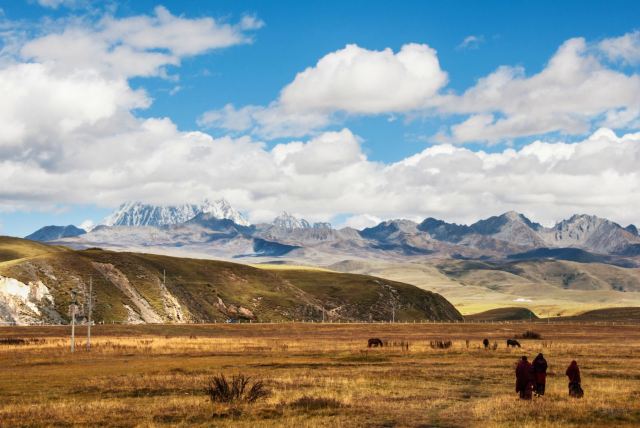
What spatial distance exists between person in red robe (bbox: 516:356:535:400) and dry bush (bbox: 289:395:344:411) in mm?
8588

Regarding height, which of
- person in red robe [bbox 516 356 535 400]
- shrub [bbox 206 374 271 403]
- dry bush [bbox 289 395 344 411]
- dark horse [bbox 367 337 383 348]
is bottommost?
dark horse [bbox 367 337 383 348]

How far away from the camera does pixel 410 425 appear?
26.4 meters

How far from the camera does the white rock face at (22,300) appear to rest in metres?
139

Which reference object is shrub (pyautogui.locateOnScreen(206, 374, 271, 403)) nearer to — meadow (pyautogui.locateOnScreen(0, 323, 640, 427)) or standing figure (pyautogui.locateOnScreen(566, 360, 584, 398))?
meadow (pyautogui.locateOnScreen(0, 323, 640, 427))

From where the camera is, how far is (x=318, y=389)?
123ft

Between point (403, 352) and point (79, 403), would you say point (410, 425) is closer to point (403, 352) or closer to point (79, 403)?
point (79, 403)

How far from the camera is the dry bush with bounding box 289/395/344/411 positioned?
1220 inches

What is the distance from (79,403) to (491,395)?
793 inches

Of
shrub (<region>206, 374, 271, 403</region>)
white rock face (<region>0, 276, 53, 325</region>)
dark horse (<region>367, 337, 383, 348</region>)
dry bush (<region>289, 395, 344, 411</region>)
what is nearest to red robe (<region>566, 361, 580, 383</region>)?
dry bush (<region>289, 395, 344, 411</region>)

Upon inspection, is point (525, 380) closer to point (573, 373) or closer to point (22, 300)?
point (573, 373)

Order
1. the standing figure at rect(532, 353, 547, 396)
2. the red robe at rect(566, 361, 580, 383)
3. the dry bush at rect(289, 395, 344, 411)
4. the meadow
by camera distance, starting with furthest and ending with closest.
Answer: the standing figure at rect(532, 353, 547, 396), the red robe at rect(566, 361, 580, 383), the dry bush at rect(289, 395, 344, 411), the meadow

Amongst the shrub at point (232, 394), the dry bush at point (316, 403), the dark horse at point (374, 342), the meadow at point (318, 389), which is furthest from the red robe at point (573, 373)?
the dark horse at point (374, 342)

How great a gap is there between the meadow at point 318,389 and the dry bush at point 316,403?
0.15 feet

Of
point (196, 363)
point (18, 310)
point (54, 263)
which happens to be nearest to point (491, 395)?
point (196, 363)
